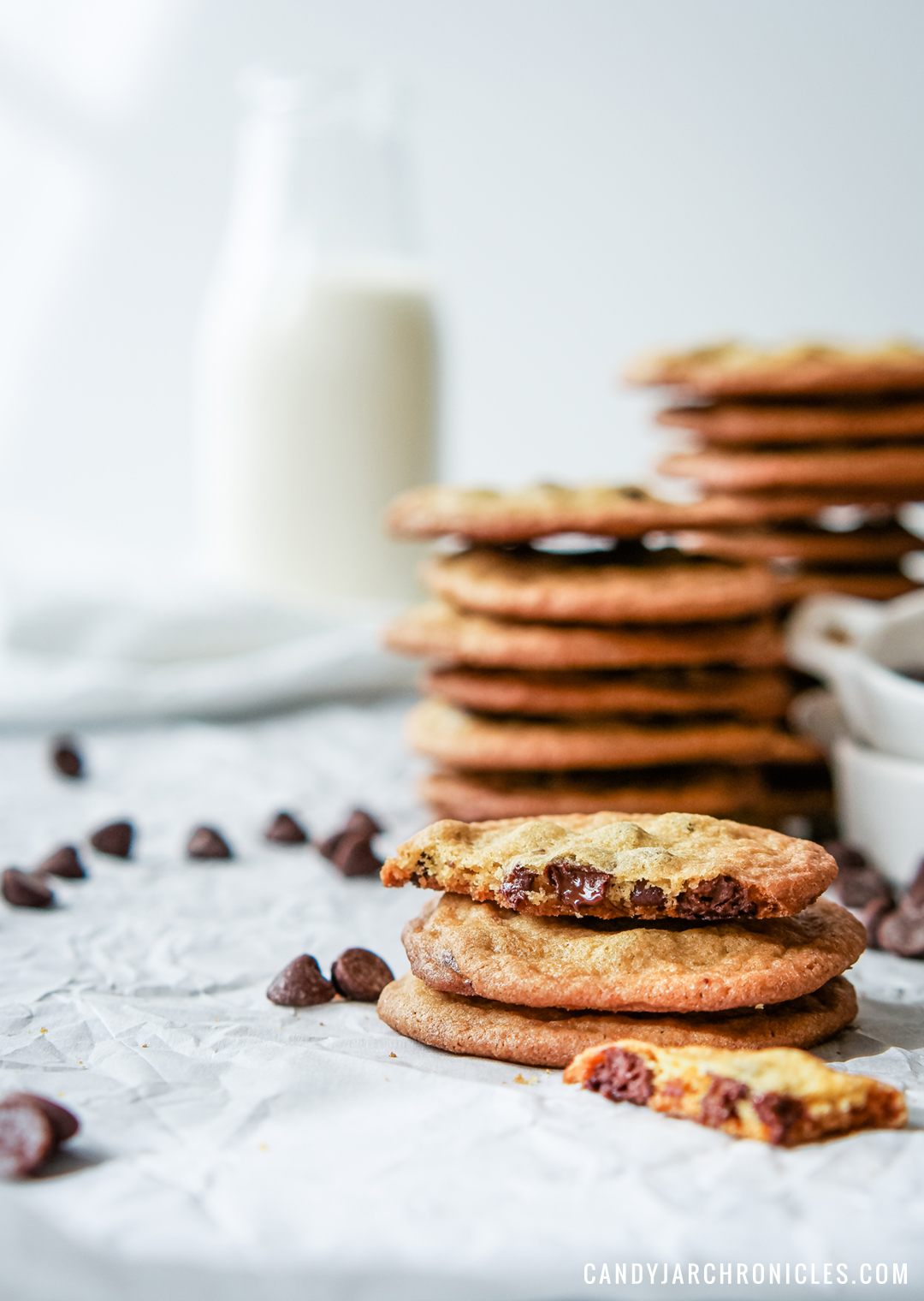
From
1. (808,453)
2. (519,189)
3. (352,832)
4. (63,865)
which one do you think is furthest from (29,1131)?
(519,189)

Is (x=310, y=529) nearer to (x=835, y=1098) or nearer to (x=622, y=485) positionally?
(x=622, y=485)

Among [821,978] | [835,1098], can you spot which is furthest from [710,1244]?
[821,978]

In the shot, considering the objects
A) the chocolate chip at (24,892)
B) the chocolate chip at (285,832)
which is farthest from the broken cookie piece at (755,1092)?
the chocolate chip at (285,832)

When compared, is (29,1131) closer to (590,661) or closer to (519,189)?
(590,661)

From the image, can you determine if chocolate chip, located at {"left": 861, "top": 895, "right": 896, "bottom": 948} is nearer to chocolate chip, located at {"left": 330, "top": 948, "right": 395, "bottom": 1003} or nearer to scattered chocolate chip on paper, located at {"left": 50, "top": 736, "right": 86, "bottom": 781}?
chocolate chip, located at {"left": 330, "top": 948, "right": 395, "bottom": 1003}

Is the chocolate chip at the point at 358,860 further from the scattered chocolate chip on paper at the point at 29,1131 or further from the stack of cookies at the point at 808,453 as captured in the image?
the scattered chocolate chip on paper at the point at 29,1131

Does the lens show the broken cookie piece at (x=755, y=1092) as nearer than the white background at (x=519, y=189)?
Yes
